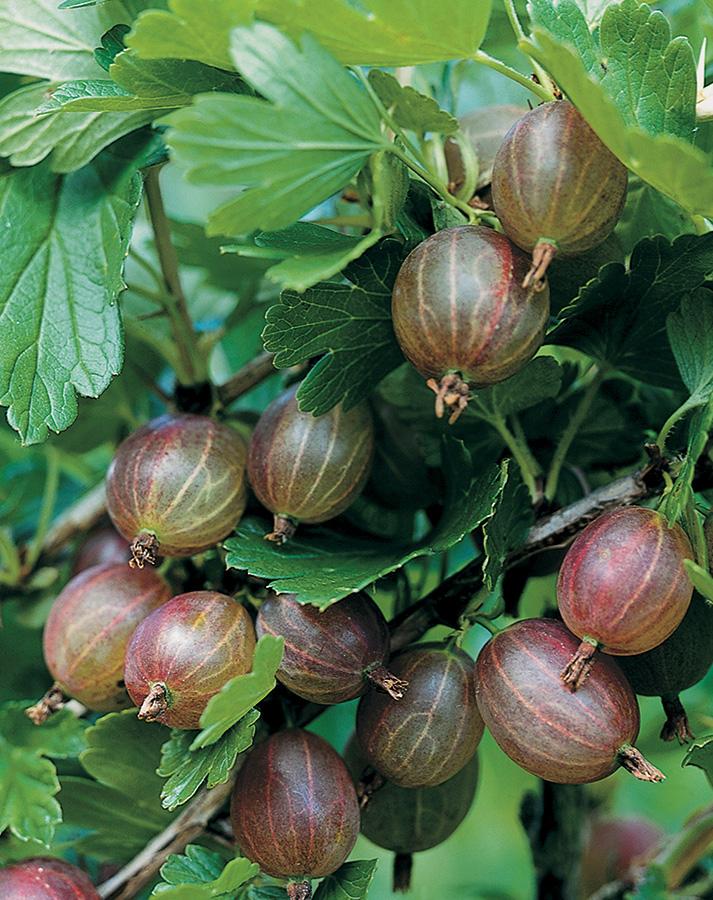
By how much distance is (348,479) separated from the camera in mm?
580

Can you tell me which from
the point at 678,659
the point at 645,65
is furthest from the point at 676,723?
the point at 645,65

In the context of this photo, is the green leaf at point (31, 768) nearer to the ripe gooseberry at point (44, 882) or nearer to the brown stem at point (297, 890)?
the ripe gooseberry at point (44, 882)

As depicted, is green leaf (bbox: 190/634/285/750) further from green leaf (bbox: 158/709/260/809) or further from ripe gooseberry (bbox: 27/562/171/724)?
ripe gooseberry (bbox: 27/562/171/724)

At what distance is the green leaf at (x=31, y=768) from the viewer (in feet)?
1.98

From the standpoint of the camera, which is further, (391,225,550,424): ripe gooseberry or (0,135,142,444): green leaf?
(0,135,142,444): green leaf

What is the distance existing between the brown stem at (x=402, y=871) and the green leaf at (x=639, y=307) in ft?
1.13

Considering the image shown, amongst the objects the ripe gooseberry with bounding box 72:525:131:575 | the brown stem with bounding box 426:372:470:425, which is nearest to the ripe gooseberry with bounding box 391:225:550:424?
the brown stem with bounding box 426:372:470:425

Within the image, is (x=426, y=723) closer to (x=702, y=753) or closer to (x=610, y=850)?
(x=702, y=753)

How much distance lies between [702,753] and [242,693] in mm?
235

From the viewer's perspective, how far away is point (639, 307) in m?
0.56

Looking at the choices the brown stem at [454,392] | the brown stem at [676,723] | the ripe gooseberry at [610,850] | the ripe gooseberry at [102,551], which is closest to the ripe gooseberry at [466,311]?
the brown stem at [454,392]

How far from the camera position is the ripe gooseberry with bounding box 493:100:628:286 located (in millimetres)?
477

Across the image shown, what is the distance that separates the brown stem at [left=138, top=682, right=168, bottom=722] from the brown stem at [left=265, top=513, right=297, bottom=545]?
0.11 m

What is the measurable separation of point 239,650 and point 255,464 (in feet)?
0.38
